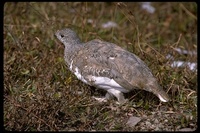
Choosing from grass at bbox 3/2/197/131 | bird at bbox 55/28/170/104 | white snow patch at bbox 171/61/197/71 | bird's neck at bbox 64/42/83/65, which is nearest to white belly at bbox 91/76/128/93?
bird at bbox 55/28/170/104

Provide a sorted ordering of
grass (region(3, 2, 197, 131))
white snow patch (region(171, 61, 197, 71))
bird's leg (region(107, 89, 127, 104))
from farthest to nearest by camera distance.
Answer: white snow patch (region(171, 61, 197, 71)), bird's leg (region(107, 89, 127, 104)), grass (region(3, 2, 197, 131))

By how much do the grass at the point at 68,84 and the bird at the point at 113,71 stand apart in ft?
0.66

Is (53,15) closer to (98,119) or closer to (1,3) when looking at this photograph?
(1,3)

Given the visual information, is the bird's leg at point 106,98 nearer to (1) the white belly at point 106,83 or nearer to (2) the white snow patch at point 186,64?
(1) the white belly at point 106,83

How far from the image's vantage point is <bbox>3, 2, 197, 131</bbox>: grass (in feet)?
13.3

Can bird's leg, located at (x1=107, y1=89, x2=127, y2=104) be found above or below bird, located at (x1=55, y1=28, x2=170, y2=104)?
below

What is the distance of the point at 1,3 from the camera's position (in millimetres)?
5945

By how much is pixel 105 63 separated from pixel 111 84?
0.62 ft

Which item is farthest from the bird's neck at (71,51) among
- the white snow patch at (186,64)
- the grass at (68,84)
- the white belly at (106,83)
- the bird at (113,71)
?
the white snow patch at (186,64)

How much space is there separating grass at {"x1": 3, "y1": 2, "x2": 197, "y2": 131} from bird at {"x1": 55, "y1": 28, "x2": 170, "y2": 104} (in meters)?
0.20

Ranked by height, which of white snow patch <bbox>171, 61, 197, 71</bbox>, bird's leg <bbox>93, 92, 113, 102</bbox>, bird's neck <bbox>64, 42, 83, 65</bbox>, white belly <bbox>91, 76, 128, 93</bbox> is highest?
bird's neck <bbox>64, 42, 83, 65</bbox>

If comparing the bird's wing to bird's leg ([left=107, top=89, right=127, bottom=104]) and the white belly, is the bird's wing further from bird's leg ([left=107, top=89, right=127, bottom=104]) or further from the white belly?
bird's leg ([left=107, top=89, right=127, bottom=104])

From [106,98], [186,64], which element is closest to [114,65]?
[106,98]

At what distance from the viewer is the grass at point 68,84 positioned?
4059mm
